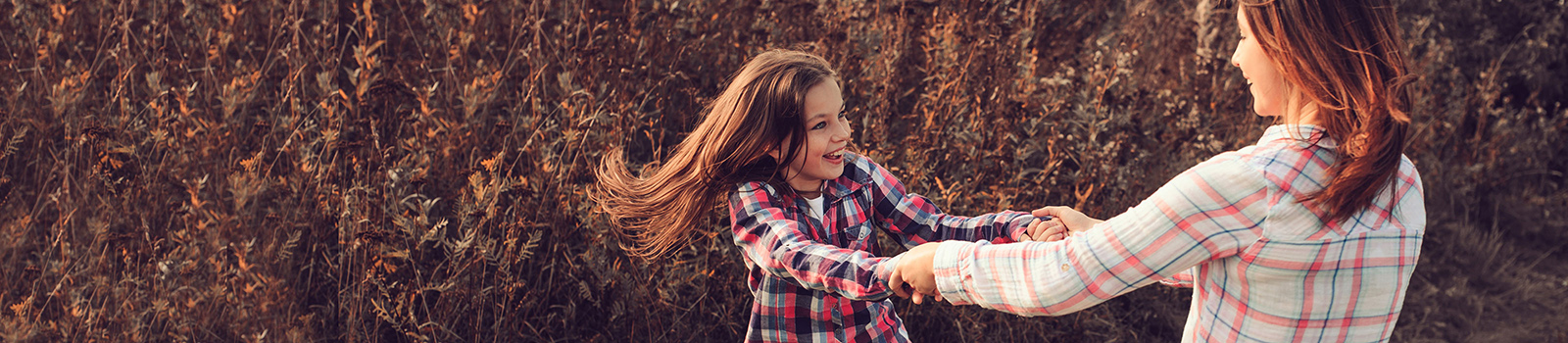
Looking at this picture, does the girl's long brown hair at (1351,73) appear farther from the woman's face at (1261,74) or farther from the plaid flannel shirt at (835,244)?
the plaid flannel shirt at (835,244)

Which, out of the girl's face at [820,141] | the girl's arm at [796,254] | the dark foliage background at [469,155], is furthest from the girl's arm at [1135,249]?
the dark foliage background at [469,155]

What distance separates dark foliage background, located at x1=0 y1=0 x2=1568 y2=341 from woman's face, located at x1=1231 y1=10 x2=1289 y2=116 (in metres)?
1.46

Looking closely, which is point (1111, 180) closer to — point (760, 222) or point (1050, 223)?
point (1050, 223)

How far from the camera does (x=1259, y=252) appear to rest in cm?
128

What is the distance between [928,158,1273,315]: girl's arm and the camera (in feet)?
4.11

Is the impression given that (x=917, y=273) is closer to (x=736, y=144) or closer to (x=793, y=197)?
(x=793, y=197)

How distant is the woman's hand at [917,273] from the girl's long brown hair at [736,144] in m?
0.46

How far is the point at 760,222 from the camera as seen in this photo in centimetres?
182

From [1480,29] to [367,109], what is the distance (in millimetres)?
5710

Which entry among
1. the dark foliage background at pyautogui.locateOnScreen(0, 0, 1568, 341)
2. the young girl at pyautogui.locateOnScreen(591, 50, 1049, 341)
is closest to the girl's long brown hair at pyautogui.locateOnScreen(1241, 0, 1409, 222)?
the young girl at pyautogui.locateOnScreen(591, 50, 1049, 341)

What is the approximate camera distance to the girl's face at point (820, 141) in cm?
194

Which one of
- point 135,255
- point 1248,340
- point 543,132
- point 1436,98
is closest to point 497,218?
point 543,132

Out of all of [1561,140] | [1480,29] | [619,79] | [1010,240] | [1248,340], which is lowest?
[1561,140]

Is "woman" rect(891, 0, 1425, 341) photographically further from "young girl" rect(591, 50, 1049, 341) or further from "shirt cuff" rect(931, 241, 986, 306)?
"young girl" rect(591, 50, 1049, 341)
